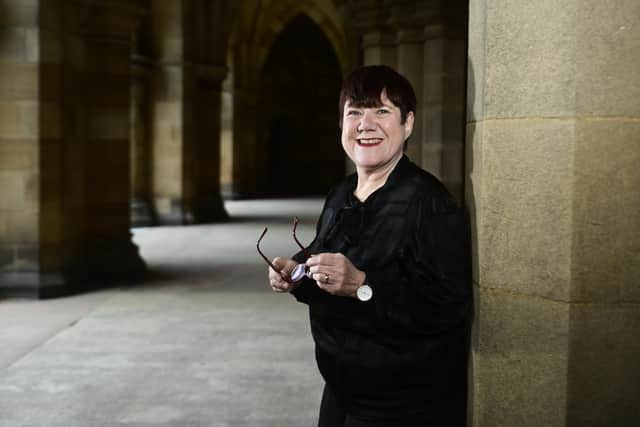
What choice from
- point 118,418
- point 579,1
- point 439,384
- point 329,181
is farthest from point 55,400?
point 329,181

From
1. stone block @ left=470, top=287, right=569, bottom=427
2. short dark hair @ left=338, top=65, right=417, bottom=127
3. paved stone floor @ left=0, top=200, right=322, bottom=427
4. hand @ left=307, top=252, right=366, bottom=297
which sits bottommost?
paved stone floor @ left=0, top=200, right=322, bottom=427

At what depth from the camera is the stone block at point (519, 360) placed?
66.2 inches

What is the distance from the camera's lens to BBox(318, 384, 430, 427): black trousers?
1914 millimetres

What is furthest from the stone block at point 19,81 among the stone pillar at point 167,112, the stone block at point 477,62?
the stone pillar at point 167,112

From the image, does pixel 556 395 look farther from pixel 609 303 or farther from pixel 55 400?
pixel 55 400

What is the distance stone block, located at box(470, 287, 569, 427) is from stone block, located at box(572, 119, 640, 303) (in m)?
0.10

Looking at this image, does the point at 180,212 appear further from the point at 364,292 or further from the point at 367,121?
the point at 364,292

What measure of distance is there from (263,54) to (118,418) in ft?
63.8

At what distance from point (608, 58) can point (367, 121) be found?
22.6 inches

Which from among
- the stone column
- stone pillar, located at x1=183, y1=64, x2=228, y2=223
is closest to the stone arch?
stone pillar, located at x1=183, y1=64, x2=228, y2=223

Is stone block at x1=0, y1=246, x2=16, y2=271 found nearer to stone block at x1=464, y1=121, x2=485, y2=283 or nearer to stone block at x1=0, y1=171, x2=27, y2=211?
stone block at x1=0, y1=171, x2=27, y2=211

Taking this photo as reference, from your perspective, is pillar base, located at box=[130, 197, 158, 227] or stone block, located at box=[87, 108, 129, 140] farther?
pillar base, located at box=[130, 197, 158, 227]

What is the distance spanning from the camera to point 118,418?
370 cm

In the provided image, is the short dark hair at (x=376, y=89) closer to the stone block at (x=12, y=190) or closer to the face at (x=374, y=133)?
the face at (x=374, y=133)
